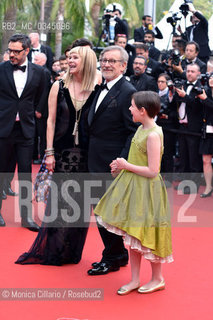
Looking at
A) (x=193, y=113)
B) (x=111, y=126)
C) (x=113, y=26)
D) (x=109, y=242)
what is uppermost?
(x=113, y=26)

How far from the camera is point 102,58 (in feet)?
14.9

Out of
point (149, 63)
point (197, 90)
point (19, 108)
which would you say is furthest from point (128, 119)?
point (149, 63)

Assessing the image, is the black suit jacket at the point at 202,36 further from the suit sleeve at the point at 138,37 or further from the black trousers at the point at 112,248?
the black trousers at the point at 112,248

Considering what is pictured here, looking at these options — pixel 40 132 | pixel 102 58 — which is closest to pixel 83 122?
pixel 102 58

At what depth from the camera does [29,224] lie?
19.9ft

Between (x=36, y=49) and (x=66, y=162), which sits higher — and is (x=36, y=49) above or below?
above

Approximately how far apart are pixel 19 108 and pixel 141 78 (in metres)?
3.19

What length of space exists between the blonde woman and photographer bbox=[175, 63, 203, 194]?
3.71m

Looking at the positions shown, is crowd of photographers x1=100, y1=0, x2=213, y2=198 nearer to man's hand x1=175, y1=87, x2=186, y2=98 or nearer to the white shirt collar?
man's hand x1=175, y1=87, x2=186, y2=98

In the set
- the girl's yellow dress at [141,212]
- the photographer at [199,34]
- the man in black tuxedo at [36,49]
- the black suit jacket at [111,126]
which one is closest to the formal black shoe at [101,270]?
the girl's yellow dress at [141,212]

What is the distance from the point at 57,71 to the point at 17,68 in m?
4.35

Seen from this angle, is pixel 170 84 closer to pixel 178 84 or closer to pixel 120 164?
pixel 178 84

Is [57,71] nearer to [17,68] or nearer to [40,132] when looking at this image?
[40,132]

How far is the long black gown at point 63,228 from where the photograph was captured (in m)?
4.87
